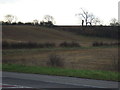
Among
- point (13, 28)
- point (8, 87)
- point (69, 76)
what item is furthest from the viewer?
point (13, 28)

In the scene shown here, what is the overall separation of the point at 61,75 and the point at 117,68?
17.6 feet

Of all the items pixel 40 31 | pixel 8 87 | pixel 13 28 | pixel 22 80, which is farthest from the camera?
pixel 40 31

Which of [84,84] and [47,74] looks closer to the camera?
[84,84]

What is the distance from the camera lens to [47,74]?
49.0 ft

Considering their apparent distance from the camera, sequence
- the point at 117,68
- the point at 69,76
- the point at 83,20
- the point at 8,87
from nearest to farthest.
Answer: the point at 8,87 → the point at 69,76 → the point at 117,68 → the point at 83,20

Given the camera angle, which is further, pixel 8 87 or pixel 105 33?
pixel 105 33

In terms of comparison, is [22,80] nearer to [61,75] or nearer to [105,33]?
[61,75]

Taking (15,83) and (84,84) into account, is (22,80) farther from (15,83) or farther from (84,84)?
(84,84)

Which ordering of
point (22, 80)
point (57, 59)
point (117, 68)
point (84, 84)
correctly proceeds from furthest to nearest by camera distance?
point (57, 59) < point (117, 68) < point (22, 80) < point (84, 84)

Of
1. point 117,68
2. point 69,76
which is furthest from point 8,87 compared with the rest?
point 117,68

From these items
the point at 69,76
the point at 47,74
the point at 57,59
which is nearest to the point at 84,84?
the point at 69,76

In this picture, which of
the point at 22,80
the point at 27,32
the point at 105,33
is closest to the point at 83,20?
the point at 105,33

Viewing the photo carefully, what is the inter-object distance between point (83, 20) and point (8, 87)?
113m

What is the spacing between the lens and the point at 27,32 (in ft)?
306
